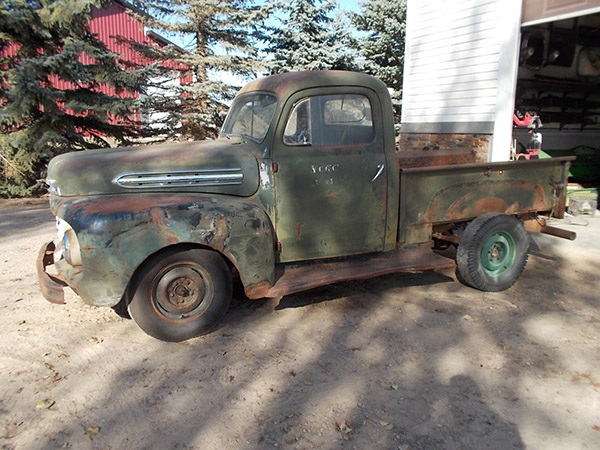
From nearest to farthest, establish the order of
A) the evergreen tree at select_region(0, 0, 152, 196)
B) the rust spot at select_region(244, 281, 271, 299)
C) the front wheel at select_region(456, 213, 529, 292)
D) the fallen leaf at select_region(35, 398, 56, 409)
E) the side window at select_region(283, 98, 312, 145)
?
1. the fallen leaf at select_region(35, 398, 56, 409)
2. the rust spot at select_region(244, 281, 271, 299)
3. the side window at select_region(283, 98, 312, 145)
4. the front wheel at select_region(456, 213, 529, 292)
5. the evergreen tree at select_region(0, 0, 152, 196)

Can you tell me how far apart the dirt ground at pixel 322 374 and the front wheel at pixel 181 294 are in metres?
0.15

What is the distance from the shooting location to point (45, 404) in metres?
2.87

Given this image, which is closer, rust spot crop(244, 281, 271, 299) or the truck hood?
the truck hood

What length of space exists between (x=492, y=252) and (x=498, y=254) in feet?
0.32

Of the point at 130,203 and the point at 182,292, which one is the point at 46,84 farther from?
the point at 182,292

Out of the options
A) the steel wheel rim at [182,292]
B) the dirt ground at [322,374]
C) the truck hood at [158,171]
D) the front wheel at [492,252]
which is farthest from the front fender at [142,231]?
the front wheel at [492,252]

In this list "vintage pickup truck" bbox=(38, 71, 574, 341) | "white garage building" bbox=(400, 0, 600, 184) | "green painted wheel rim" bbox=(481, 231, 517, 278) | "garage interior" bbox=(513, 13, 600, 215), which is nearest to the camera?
"vintage pickup truck" bbox=(38, 71, 574, 341)

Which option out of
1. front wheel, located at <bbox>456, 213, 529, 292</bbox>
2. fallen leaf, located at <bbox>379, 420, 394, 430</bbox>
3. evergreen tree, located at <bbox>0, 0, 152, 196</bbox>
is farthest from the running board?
evergreen tree, located at <bbox>0, 0, 152, 196</bbox>

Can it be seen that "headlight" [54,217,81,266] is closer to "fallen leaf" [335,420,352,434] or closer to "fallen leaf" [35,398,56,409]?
"fallen leaf" [35,398,56,409]

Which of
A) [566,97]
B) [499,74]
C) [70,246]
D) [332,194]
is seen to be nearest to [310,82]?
[332,194]

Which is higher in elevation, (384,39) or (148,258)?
(384,39)

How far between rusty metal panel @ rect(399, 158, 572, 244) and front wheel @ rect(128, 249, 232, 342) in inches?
72.8

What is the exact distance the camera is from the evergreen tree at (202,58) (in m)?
12.4

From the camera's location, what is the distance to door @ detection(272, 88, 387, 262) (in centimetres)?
391
